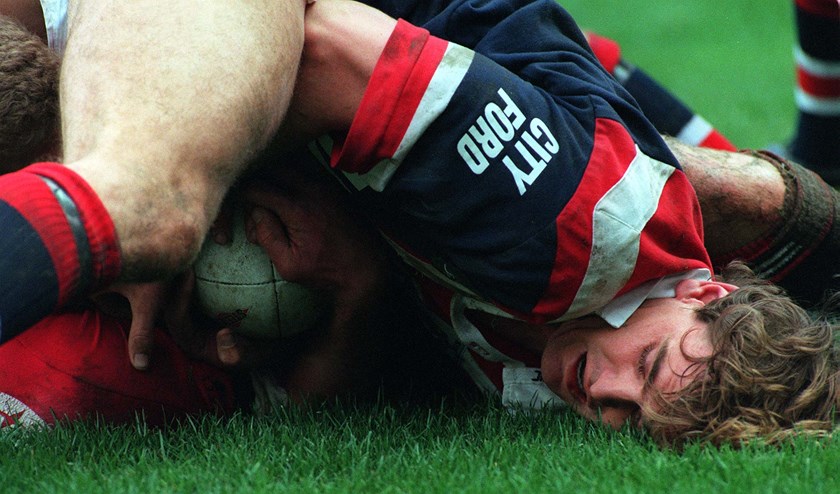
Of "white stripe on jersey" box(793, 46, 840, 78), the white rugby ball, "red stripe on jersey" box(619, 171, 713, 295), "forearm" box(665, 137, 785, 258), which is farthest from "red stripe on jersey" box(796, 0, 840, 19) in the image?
the white rugby ball

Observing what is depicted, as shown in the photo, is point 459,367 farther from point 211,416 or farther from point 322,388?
point 211,416

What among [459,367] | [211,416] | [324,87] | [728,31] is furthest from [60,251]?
[728,31]

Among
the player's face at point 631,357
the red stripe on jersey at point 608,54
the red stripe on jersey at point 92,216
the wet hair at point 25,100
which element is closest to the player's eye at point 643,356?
the player's face at point 631,357

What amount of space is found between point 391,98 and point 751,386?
1.06m

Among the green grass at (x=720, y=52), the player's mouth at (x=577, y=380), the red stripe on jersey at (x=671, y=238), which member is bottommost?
the green grass at (x=720, y=52)

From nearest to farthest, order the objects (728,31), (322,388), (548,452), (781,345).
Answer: (548,452) < (781,345) < (322,388) < (728,31)

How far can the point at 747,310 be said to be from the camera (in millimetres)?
2656

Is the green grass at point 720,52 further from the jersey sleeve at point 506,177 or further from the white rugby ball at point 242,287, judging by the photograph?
the white rugby ball at point 242,287

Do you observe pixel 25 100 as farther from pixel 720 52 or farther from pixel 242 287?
pixel 720 52

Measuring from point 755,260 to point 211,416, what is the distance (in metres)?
1.71

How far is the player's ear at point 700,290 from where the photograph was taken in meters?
2.77

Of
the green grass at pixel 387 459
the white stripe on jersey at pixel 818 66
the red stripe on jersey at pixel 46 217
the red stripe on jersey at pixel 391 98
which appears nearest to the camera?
the red stripe on jersey at pixel 46 217

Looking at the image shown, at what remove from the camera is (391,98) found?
2.43m

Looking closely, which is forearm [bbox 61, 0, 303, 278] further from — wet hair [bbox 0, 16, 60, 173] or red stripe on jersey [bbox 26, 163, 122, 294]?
wet hair [bbox 0, 16, 60, 173]
